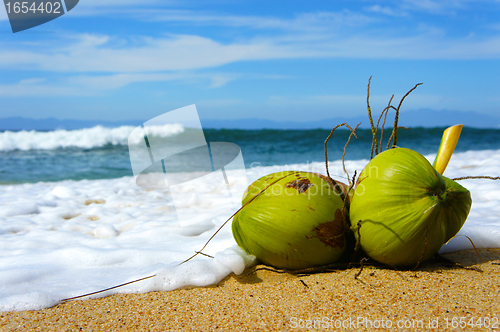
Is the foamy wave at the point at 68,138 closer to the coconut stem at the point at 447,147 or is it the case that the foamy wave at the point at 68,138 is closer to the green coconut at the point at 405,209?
the coconut stem at the point at 447,147

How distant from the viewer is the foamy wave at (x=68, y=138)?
11.8m

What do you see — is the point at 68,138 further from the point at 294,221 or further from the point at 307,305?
the point at 307,305

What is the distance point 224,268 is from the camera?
145cm

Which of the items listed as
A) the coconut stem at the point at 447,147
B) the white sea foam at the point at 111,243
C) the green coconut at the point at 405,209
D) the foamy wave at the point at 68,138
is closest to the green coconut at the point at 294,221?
the green coconut at the point at 405,209

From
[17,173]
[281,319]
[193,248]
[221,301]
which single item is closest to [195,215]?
[193,248]

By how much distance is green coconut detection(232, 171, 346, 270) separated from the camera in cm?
124

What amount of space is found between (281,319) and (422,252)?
55 cm

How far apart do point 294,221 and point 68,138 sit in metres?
13.4

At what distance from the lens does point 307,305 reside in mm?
1137

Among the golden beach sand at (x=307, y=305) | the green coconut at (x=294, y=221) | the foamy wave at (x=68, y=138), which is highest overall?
the green coconut at (x=294, y=221)

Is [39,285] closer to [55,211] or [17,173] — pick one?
[55,211]

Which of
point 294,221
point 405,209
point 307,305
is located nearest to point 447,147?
point 405,209

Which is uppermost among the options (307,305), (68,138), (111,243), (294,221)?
(294,221)

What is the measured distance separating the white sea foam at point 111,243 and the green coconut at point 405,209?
0.36m
